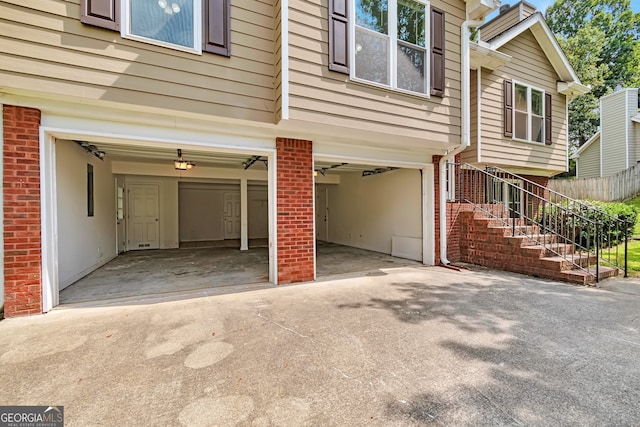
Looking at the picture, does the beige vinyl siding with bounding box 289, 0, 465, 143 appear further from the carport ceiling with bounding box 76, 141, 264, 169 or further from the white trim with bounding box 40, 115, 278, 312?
the carport ceiling with bounding box 76, 141, 264, 169

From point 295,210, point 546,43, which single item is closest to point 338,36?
point 295,210

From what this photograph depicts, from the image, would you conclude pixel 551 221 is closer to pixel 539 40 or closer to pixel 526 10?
pixel 539 40

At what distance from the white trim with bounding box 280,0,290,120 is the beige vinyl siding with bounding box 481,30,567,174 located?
5.80 m

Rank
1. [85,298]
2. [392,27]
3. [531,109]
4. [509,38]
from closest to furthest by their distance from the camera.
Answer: [85,298], [392,27], [509,38], [531,109]

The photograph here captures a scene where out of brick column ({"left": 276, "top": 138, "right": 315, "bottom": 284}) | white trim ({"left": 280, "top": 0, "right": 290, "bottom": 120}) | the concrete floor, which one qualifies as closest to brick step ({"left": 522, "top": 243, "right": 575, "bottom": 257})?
the concrete floor

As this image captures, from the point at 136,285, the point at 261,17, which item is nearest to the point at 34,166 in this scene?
the point at 136,285

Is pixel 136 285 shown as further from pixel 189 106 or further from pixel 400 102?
pixel 400 102

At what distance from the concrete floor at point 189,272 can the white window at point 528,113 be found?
512cm

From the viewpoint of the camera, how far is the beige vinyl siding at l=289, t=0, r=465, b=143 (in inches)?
162

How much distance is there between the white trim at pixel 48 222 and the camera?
3.58 meters

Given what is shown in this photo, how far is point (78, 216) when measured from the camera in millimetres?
5297

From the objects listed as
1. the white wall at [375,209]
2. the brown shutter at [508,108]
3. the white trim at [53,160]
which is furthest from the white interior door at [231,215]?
the brown shutter at [508,108]

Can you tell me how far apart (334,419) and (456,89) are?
5785 millimetres

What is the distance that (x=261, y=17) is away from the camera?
168 inches
